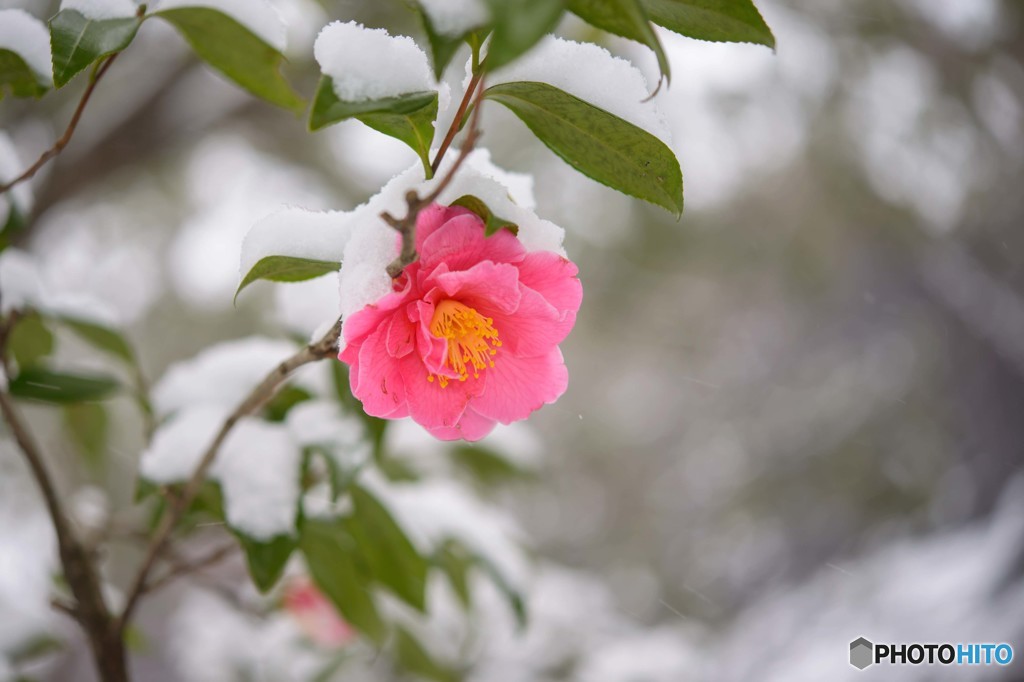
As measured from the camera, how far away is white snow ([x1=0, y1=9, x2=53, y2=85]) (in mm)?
510

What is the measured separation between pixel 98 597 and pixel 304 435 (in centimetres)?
22

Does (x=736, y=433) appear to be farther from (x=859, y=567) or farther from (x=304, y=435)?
(x=304, y=435)

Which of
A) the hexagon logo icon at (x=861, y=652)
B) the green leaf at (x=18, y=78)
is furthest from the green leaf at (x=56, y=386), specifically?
the hexagon logo icon at (x=861, y=652)

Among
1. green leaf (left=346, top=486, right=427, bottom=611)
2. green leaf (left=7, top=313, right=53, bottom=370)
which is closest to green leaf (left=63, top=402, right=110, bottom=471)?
green leaf (left=7, top=313, right=53, bottom=370)

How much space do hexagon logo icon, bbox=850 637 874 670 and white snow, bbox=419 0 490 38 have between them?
1.52 meters

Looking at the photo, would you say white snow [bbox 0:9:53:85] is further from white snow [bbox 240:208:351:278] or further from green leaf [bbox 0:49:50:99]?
white snow [bbox 240:208:351:278]

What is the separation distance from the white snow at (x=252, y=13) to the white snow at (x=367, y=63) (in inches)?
4.9

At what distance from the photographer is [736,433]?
114 inches

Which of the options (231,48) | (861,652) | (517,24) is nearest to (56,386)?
(231,48)

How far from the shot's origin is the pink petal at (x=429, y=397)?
45 centimetres

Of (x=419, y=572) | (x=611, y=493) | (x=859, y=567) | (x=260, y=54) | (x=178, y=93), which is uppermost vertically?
(x=260, y=54)

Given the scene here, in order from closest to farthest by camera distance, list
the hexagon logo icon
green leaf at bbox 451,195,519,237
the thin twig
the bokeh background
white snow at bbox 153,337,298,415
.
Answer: green leaf at bbox 451,195,519,237 < the thin twig < white snow at bbox 153,337,298,415 < the hexagon logo icon < the bokeh background

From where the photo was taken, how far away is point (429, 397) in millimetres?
460

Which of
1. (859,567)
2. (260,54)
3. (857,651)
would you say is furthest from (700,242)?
(260,54)
